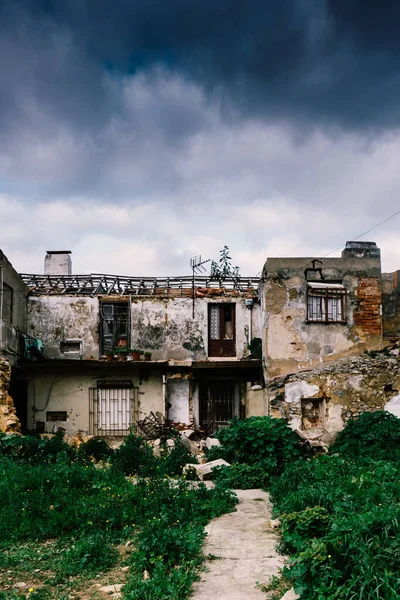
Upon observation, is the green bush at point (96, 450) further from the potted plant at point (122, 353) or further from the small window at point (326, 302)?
the small window at point (326, 302)

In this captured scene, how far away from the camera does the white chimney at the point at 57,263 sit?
23.5 m

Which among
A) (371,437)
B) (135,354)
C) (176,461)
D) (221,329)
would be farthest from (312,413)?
(135,354)

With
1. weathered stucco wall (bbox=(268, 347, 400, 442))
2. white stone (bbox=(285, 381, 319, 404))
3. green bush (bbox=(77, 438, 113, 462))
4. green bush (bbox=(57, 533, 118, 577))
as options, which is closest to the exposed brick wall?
weathered stucco wall (bbox=(268, 347, 400, 442))

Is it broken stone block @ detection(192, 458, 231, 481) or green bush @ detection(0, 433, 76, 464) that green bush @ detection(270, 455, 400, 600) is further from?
green bush @ detection(0, 433, 76, 464)

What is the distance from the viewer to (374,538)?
5.45 metres

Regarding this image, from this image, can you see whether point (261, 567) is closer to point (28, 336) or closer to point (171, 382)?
point (171, 382)

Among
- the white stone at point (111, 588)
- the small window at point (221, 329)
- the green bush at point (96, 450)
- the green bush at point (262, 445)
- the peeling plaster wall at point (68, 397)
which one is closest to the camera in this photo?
the white stone at point (111, 588)

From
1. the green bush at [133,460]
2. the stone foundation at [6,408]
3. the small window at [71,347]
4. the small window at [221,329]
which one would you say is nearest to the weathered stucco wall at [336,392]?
the small window at [221,329]

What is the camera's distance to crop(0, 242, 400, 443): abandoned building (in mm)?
18125

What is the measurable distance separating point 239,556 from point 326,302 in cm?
1236

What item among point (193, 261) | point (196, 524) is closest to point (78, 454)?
point (196, 524)

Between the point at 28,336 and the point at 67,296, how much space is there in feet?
6.93

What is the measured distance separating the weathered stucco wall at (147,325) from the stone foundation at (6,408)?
4.87 metres

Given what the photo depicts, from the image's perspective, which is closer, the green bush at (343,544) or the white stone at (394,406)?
the green bush at (343,544)
